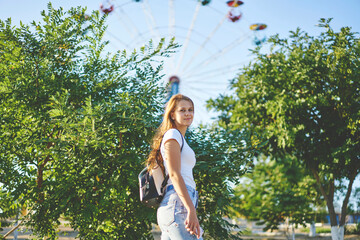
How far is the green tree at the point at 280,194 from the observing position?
45.1 ft

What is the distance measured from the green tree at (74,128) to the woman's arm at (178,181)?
1.76m

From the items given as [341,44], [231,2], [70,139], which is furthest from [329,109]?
[70,139]

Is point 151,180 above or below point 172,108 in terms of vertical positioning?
below

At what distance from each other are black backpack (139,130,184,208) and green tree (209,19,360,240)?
7.33 metres

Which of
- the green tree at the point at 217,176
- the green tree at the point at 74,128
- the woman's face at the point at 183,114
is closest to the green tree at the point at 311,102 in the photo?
the green tree at the point at 217,176

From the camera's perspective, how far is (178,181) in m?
2.07

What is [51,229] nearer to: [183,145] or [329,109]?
[183,145]

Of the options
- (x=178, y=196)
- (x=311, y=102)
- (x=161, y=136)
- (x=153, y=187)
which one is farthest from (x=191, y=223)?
(x=311, y=102)

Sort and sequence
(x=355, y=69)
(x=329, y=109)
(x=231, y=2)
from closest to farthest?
(x=355, y=69), (x=329, y=109), (x=231, y=2)

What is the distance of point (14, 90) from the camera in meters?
4.26

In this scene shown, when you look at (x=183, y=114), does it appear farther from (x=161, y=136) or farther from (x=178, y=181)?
(x=178, y=181)

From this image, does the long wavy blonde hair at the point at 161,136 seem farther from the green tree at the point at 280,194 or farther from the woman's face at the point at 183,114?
the green tree at the point at 280,194

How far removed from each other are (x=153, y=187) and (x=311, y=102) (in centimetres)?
835

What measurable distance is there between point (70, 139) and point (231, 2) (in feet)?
36.7
